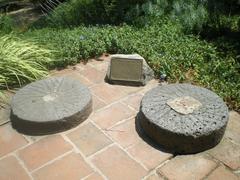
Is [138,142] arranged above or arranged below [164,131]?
below

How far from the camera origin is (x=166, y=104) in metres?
3.29

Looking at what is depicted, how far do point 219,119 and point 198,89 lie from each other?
557 millimetres

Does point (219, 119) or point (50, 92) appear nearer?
point (219, 119)

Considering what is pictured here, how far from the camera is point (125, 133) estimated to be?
3.31 meters

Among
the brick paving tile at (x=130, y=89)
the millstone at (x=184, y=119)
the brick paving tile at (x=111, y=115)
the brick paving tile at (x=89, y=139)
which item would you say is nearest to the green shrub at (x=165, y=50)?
the brick paving tile at (x=130, y=89)

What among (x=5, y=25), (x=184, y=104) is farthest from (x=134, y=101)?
(x=5, y=25)

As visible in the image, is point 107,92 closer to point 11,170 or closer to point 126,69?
point 126,69

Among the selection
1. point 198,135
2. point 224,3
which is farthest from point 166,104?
point 224,3

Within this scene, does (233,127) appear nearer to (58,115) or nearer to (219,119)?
(219,119)

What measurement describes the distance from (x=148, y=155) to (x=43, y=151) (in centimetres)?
103

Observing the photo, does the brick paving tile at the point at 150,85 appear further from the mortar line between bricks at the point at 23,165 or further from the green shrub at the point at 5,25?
the green shrub at the point at 5,25

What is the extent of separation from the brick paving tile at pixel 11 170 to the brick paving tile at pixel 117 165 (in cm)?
66

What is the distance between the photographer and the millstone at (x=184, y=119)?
2.95 metres

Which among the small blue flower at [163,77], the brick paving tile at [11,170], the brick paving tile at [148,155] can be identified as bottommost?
the brick paving tile at [11,170]
